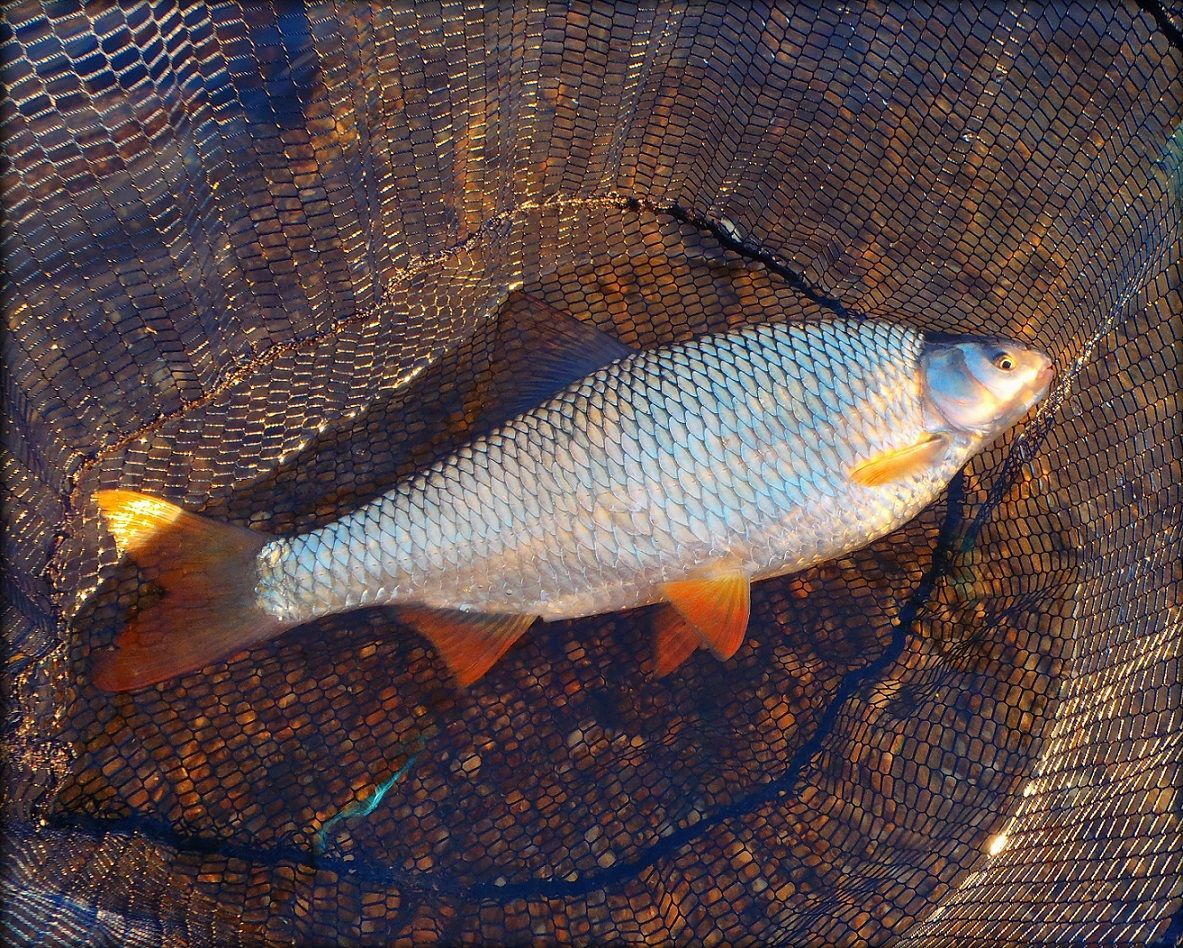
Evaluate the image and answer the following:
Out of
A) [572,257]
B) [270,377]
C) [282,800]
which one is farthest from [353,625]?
[572,257]

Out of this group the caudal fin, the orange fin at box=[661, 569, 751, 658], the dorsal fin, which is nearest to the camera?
the caudal fin

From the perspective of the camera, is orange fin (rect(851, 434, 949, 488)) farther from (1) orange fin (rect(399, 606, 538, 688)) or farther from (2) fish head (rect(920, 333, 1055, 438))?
(1) orange fin (rect(399, 606, 538, 688))

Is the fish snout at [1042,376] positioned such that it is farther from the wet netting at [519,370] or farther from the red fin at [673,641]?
the red fin at [673,641]

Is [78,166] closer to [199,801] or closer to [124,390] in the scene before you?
[124,390]

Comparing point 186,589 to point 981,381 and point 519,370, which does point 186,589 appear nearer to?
point 519,370

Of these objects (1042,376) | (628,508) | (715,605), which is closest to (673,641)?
(715,605)

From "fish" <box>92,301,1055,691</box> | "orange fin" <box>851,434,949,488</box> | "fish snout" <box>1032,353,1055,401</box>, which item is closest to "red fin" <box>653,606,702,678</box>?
"fish" <box>92,301,1055,691</box>
